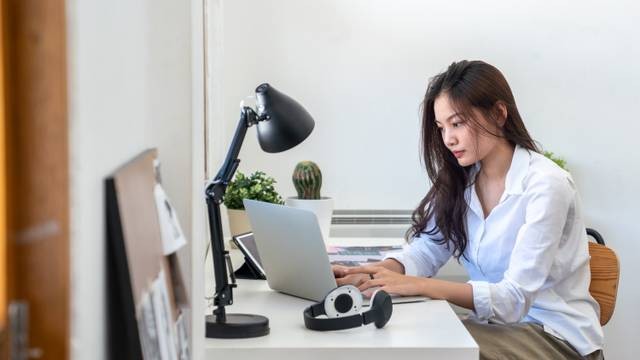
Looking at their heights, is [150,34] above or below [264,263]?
above

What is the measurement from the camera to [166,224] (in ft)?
3.43

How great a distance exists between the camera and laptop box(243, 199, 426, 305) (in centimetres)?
167

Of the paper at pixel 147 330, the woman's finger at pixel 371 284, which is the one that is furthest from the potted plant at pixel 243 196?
the paper at pixel 147 330

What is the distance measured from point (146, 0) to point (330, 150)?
1986 mm

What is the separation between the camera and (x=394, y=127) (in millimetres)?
3053

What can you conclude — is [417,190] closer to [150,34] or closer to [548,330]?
[548,330]

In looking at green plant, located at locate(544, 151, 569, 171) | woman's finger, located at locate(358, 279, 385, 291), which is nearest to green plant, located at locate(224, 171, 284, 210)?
woman's finger, located at locate(358, 279, 385, 291)

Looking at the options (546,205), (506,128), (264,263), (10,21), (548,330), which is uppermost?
(10,21)

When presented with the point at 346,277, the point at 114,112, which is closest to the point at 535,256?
the point at 346,277

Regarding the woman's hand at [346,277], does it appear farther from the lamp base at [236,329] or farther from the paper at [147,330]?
the paper at [147,330]

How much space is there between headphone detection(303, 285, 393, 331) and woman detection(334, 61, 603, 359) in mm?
234

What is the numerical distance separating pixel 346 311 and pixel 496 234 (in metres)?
0.62

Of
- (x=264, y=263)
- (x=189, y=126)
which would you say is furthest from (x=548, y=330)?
(x=189, y=126)

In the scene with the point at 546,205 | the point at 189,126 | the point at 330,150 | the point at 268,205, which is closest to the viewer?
the point at 189,126
